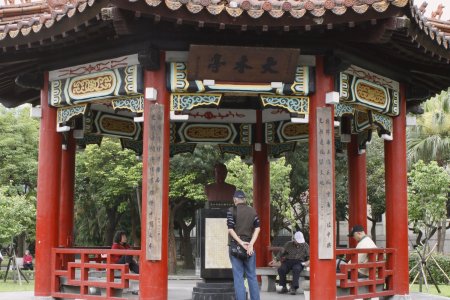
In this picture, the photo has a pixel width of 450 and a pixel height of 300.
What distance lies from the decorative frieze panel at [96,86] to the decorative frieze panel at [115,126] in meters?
3.10

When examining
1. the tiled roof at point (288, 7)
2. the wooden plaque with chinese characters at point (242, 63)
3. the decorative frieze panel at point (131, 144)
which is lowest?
the decorative frieze panel at point (131, 144)

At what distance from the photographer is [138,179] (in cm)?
3105

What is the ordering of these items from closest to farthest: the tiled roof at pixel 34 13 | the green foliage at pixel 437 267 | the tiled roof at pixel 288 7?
the tiled roof at pixel 288 7 → the tiled roof at pixel 34 13 → the green foliage at pixel 437 267

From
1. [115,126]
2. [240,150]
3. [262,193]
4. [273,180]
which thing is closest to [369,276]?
[262,193]

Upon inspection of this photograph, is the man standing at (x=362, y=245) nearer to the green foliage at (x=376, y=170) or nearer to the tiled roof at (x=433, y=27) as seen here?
the tiled roof at (x=433, y=27)

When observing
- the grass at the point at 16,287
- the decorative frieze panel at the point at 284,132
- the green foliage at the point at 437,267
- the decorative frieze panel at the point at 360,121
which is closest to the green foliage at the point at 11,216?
the grass at the point at 16,287

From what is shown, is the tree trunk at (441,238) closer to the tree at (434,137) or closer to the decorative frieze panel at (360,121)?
the tree at (434,137)

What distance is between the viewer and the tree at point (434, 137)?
30.4m

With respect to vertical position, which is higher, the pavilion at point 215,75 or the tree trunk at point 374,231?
the pavilion at point 215,75

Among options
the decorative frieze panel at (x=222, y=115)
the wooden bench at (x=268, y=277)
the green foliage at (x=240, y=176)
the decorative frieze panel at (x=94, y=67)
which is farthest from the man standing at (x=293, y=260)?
the green foliage at (x=240, y=176)

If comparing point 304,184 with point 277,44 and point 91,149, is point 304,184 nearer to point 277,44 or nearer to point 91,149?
point 91,149

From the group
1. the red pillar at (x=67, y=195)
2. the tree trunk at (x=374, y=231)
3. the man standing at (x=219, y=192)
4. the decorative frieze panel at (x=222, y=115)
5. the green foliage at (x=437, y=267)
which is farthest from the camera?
the tree trunk at (x=374, y=231)

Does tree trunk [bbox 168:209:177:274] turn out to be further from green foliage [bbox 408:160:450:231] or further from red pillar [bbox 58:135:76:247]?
red pillar [bbox 58:135:76:247]

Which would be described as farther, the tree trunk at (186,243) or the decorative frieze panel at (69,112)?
the tree trunk at (186,243)
